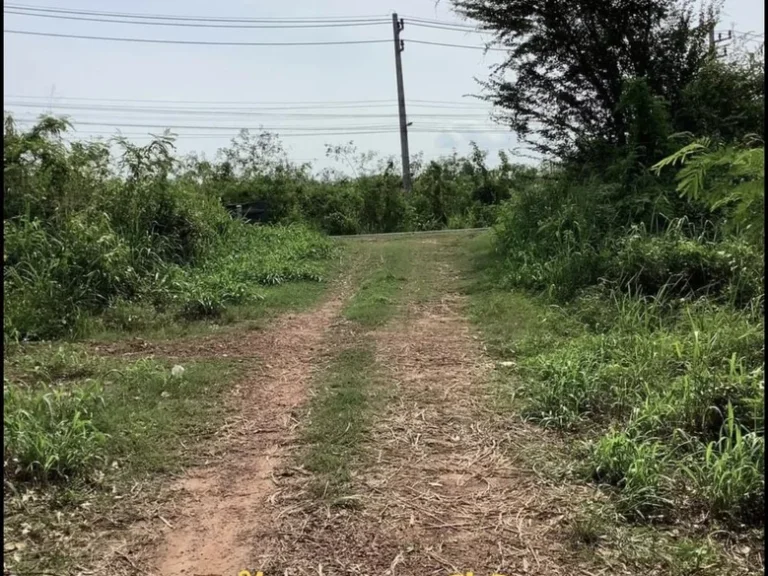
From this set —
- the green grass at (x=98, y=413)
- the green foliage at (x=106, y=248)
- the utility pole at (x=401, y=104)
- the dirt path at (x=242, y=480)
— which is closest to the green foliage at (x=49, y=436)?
the green grass at (x=98, y=413)

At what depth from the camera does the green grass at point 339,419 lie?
131 inches

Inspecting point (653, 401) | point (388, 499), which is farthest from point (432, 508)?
point (653, 401)

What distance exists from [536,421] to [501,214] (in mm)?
8394

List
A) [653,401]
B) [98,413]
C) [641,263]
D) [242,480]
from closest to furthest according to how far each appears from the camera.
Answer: [242,480] → [653,401] → [98,413] → [641,263]

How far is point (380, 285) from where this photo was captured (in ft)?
28.5

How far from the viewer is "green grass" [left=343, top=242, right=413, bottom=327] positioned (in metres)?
6.98

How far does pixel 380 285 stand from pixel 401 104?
57.4 feet

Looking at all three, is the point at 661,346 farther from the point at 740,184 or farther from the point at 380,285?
the point at 380,285

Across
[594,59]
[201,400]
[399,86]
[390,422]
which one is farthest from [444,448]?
[399,86]

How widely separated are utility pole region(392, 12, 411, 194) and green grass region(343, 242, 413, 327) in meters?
9.08

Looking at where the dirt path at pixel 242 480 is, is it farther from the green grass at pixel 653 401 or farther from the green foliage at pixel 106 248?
the green foliage at pixel 106 248

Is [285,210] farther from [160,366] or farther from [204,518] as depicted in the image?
[204,518]

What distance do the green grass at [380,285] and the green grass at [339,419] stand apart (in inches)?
53.9

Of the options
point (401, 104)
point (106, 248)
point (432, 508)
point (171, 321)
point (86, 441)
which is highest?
point (401, 104)
